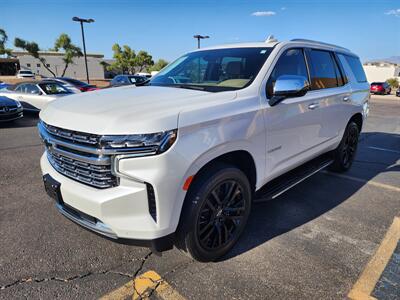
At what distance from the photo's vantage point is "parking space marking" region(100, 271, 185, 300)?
232 cm

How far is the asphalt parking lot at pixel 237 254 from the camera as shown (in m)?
2.42

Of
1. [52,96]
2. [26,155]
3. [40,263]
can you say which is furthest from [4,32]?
[40,263]

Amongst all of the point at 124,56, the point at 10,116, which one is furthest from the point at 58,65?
the point at 10,116

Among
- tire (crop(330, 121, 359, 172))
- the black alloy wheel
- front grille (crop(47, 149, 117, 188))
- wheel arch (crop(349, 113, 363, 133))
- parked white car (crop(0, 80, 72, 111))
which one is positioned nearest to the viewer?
front grille (crop(47, 149, 117, 188))

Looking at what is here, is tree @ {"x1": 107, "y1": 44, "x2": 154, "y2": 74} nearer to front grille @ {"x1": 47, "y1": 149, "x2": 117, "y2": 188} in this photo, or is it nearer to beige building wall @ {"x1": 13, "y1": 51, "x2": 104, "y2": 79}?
beige building wall @ {"x1": 13, "y1": 51, "x2": 104, "y2": 79}

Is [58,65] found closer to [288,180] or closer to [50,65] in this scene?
[50,65]

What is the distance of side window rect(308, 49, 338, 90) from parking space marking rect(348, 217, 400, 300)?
1.92 m

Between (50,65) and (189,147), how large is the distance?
2971 inches

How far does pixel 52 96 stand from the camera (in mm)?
11039

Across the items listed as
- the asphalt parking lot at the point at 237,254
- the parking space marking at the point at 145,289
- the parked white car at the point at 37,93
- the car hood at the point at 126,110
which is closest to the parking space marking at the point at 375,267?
the asphalt parking lot at the point at 237,254

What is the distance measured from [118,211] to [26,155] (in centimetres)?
500

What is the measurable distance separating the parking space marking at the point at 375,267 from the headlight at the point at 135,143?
6.26 ft

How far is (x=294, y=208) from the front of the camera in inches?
153

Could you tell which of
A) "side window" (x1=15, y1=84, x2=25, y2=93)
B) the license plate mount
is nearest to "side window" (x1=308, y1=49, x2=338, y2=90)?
the license plate mount
